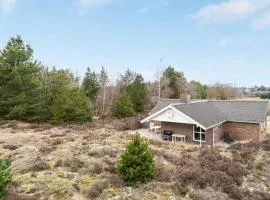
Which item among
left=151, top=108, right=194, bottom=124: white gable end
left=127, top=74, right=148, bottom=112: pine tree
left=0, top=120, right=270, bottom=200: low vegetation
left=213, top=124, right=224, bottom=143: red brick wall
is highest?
left=127, top=74, right=148, bottom=112: pine tree

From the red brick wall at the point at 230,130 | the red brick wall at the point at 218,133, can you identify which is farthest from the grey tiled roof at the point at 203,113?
the red brick wall at the point at 230,130

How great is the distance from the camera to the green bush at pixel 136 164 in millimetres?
12359

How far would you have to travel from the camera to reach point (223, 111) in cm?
2722

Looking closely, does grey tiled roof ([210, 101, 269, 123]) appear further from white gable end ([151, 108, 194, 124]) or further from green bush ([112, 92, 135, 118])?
green bush ([112, 92, 135, 118])

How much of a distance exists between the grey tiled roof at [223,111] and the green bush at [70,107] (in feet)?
35.0

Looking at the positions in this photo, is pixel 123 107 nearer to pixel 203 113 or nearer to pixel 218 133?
pixel 203 113

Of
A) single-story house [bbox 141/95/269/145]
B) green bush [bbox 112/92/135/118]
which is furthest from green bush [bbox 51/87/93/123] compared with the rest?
single-story house [bbox 141/95/269/145]

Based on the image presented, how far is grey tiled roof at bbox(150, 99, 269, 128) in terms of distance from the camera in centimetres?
2385

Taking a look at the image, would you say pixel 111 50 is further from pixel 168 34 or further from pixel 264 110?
pixel 264 110

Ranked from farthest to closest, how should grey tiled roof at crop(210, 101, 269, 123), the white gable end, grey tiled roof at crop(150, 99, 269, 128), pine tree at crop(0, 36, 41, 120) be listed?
1. pine tree at crop(0, 36, 41, 120)
2. grey tiled roof at crop(210, 101, 269, 123)
3. grey tiled roof at crop(150, 99, 269, 128)
4. the white gable end

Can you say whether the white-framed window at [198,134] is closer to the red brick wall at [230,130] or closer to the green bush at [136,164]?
the red brick wall at [230,130]

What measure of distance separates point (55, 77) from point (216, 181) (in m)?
28.2

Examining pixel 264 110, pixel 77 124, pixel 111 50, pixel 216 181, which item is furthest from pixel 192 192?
pixel 111 50

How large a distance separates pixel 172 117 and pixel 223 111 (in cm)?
648
